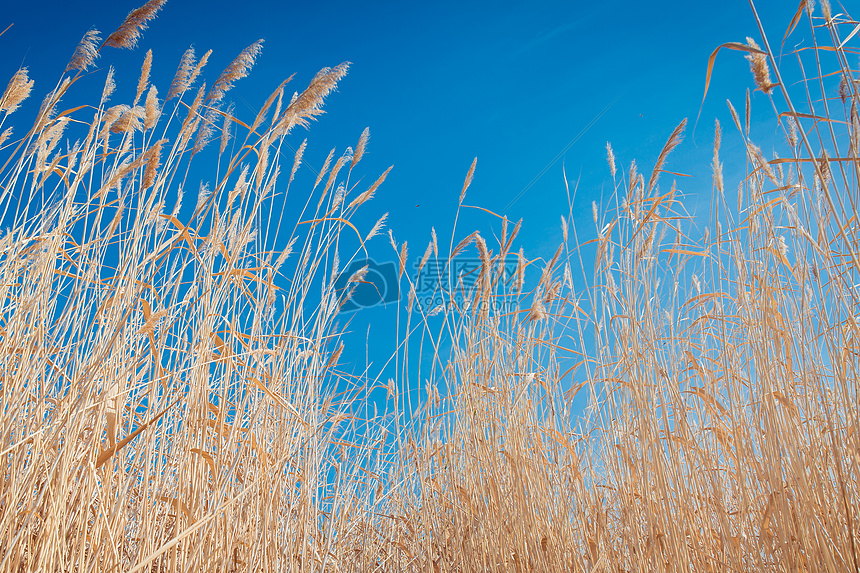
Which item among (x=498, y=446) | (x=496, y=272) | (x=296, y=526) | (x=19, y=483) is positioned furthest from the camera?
(x=496, y=272)

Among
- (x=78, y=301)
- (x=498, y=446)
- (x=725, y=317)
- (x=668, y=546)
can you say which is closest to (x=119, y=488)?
(x=78, y=301)

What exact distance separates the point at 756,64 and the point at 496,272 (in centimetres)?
91

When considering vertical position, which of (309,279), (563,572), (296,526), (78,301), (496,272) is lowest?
(563,572)

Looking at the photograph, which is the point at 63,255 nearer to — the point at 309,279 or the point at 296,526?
the point at 309,279

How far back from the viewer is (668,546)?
1.15 meters

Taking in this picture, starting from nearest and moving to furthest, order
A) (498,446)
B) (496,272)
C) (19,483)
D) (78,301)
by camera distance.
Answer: (19,483), (78,301), (498,446), (496,272)

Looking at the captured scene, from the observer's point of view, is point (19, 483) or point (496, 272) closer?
point (19, 483)

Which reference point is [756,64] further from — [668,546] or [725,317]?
[668,546]

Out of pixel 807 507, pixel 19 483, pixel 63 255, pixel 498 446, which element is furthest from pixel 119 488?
pixel 807 507

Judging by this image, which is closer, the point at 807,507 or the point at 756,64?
the point at 807,507

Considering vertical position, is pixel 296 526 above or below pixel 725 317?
below

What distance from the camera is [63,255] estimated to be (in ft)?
4.42

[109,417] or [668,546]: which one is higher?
[109,417]

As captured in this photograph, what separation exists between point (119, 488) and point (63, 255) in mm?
646
